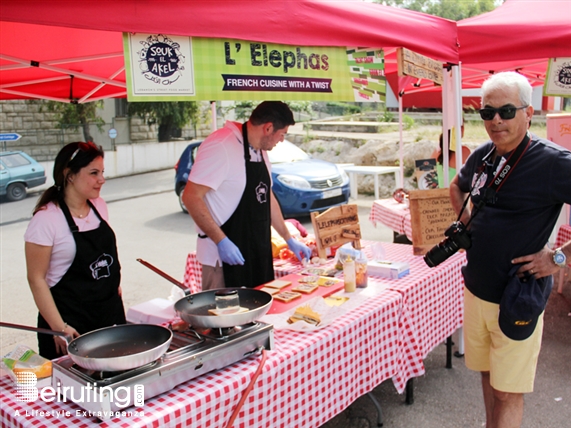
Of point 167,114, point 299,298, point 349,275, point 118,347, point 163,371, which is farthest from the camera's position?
point 167,114

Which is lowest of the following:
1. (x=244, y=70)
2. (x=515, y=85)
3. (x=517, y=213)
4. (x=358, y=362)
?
(x=358, y=362)

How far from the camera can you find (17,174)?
1383 cm

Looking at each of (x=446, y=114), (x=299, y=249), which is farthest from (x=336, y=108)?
(x=299, y=249)

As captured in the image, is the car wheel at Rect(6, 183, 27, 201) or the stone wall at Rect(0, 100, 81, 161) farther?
the stone wall at Rect(0, 100, 81, 161)

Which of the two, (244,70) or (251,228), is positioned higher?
(244,70)

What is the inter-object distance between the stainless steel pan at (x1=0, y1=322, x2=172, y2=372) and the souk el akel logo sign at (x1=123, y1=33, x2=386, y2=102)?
1.00m

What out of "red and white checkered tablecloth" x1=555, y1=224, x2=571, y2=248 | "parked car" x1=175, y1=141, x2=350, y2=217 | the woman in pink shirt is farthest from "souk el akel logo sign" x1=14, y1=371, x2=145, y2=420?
"parked car" x1=175, y1=141, x2=350, y2=217

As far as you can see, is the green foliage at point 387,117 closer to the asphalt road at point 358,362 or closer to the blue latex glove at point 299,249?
the asphalt road at point 358,362

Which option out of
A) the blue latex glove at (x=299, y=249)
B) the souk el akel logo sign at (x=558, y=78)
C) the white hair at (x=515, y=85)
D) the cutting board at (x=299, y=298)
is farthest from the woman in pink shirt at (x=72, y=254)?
the souk el akel logo sign at (x=558, y=78)

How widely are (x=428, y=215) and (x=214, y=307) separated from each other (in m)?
1.91

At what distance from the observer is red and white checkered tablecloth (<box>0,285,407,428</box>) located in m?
1.75

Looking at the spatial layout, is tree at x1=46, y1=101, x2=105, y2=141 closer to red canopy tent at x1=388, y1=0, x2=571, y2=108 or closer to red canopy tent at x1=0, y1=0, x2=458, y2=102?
red canopy tent at x1=0, y1=0, x2=458, y2=102

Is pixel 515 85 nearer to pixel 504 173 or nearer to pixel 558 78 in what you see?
pixel 504 173

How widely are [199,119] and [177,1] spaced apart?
20335mm
